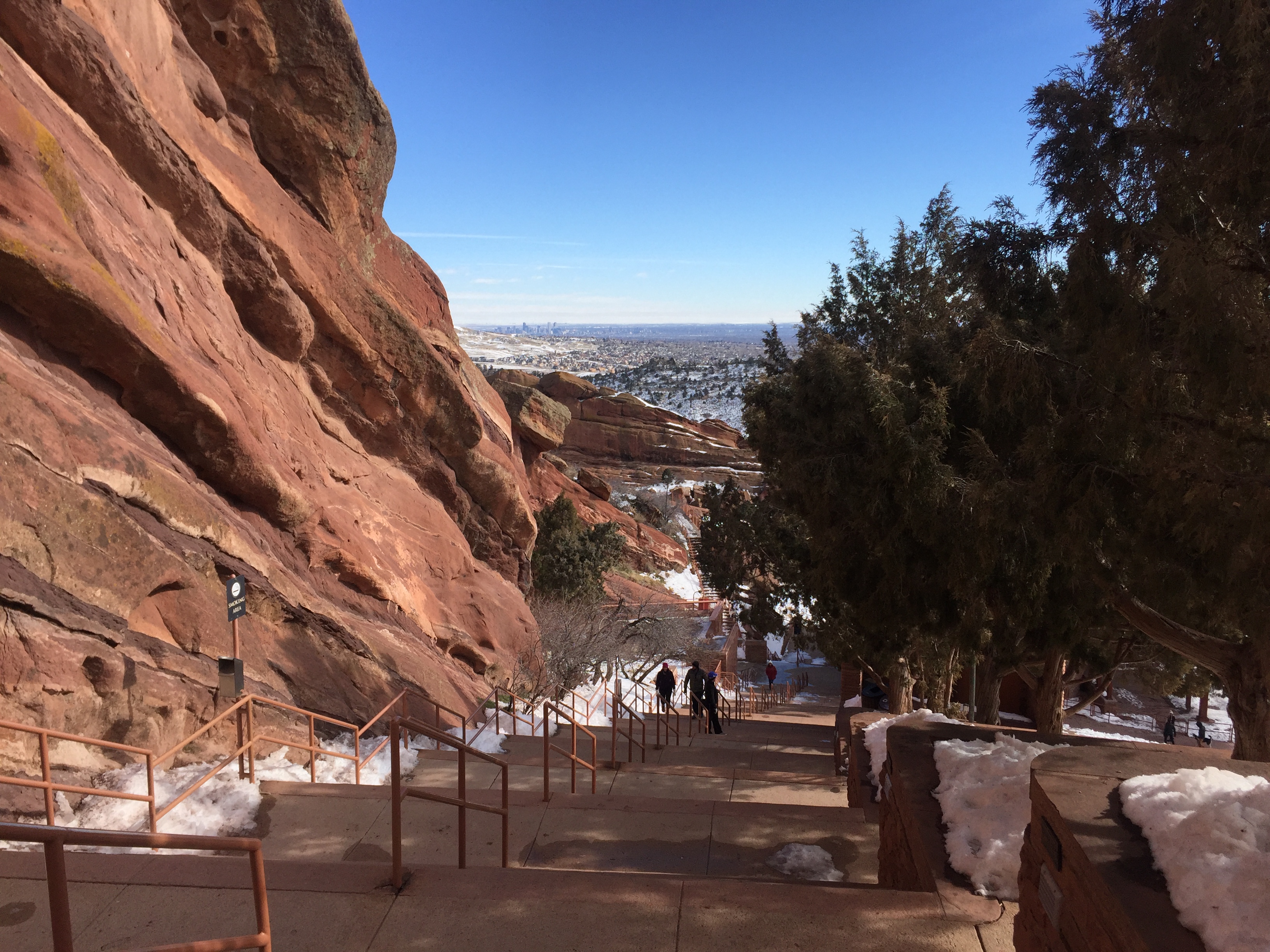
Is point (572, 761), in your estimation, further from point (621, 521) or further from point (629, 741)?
point (621, 521)

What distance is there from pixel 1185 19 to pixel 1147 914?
19.2 feet

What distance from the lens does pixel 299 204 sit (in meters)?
15.8

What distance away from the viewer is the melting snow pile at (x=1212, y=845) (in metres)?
3.17

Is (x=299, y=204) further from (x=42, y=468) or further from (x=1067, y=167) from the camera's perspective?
(x=1067, y=167)

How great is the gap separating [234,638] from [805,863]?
5729 mm

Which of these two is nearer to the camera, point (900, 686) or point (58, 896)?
point (58, 896)

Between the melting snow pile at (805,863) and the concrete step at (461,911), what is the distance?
1.57 m

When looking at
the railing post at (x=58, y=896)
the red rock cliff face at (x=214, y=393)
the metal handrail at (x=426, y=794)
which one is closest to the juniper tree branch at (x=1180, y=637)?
the metal handrail at (x=426, y=794)

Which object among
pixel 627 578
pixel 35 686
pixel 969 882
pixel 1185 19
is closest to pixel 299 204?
pixel 35 686

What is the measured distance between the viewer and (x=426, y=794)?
16.6ft

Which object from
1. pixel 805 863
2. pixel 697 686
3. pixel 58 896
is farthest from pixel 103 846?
pixel 697 686

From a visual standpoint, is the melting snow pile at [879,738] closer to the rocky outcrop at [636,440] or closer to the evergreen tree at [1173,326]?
the evergreen tree at [1173,326]

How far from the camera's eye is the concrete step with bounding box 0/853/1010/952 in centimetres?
430

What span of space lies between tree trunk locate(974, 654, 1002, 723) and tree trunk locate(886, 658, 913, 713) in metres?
1.45
